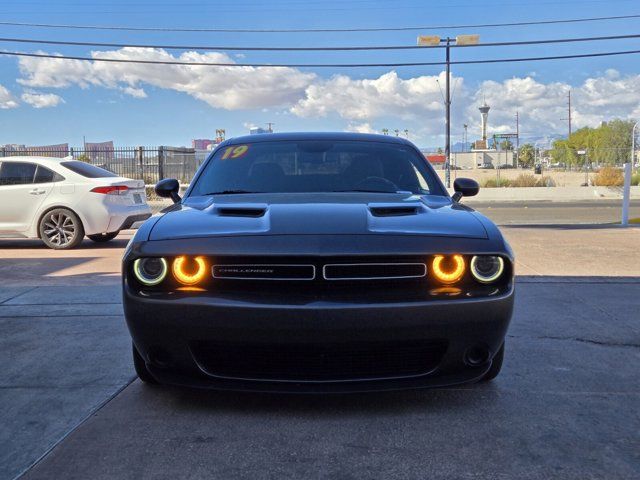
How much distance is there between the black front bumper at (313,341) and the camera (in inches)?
112

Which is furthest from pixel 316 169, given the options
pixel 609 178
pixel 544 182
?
pixel 544 182

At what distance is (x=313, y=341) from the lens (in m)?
2.86

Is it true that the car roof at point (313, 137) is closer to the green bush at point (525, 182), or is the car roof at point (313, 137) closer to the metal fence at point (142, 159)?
the metal fence at point (142, 159)

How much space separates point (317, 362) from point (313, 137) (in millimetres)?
2167

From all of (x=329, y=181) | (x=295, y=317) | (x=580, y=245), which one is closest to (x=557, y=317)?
(x=329, y=181)

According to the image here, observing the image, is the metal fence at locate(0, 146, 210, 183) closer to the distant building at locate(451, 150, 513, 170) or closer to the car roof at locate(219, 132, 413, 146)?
the car roof at locate(219, 132, 413, 146)

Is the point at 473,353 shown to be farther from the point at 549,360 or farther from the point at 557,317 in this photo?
the point at 557,317

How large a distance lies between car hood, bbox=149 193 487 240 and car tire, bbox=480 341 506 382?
2.49ft

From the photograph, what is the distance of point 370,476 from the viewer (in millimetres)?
2576

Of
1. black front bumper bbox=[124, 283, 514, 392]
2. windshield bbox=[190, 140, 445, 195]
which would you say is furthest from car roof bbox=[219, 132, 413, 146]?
black front bumper bbox=[124, 283, 514, 392]

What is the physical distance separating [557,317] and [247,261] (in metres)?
3.30

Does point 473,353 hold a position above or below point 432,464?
above

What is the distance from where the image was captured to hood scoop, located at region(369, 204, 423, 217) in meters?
3.34

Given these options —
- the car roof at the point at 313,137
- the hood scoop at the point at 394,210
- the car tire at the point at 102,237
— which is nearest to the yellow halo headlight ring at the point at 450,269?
the hood scoop at the point at 394,210
